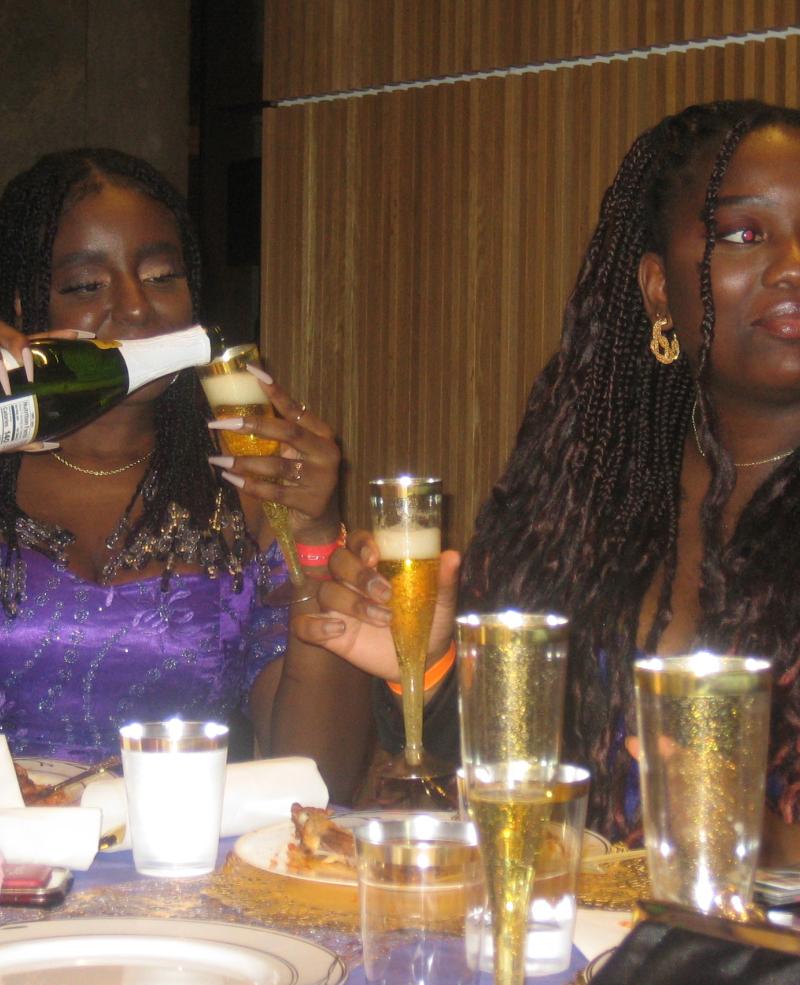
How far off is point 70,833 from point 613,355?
1254mm

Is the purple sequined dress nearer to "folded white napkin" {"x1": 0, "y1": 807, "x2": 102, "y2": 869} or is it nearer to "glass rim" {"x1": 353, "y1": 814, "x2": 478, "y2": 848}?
"folded white napkin" {"x1": 0, "y1": 807, "x2": 102, "y2": 869}

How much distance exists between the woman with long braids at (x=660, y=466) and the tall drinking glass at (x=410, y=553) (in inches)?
7.0

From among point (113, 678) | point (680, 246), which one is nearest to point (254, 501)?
point (113, 678)

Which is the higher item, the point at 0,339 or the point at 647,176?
the point at 647,176

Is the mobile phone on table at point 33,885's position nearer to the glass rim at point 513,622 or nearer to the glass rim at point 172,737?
the glass rim at point 172,737

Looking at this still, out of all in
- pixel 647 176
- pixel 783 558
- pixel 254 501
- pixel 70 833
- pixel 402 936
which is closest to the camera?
pixel 402 936

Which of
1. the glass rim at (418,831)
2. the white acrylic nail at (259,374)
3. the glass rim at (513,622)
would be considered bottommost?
the glass rim at (418,831)

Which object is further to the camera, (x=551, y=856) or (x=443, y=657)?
(x=443, y=657)

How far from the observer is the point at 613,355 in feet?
6.93

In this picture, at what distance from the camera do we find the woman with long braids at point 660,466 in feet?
5.81

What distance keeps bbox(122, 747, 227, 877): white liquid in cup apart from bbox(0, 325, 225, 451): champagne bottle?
80 centimetres

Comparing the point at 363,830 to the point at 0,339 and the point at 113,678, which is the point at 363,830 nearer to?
the point at 0,339

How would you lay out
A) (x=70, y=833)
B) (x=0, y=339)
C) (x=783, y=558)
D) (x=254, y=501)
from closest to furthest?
(x=70, y=833), (x=0, y=339), (x=783, y=558), (x=254, y=501)

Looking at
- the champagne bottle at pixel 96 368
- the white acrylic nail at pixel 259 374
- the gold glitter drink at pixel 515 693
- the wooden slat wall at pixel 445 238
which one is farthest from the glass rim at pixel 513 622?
the wooden slat wall at pixel 445 238
